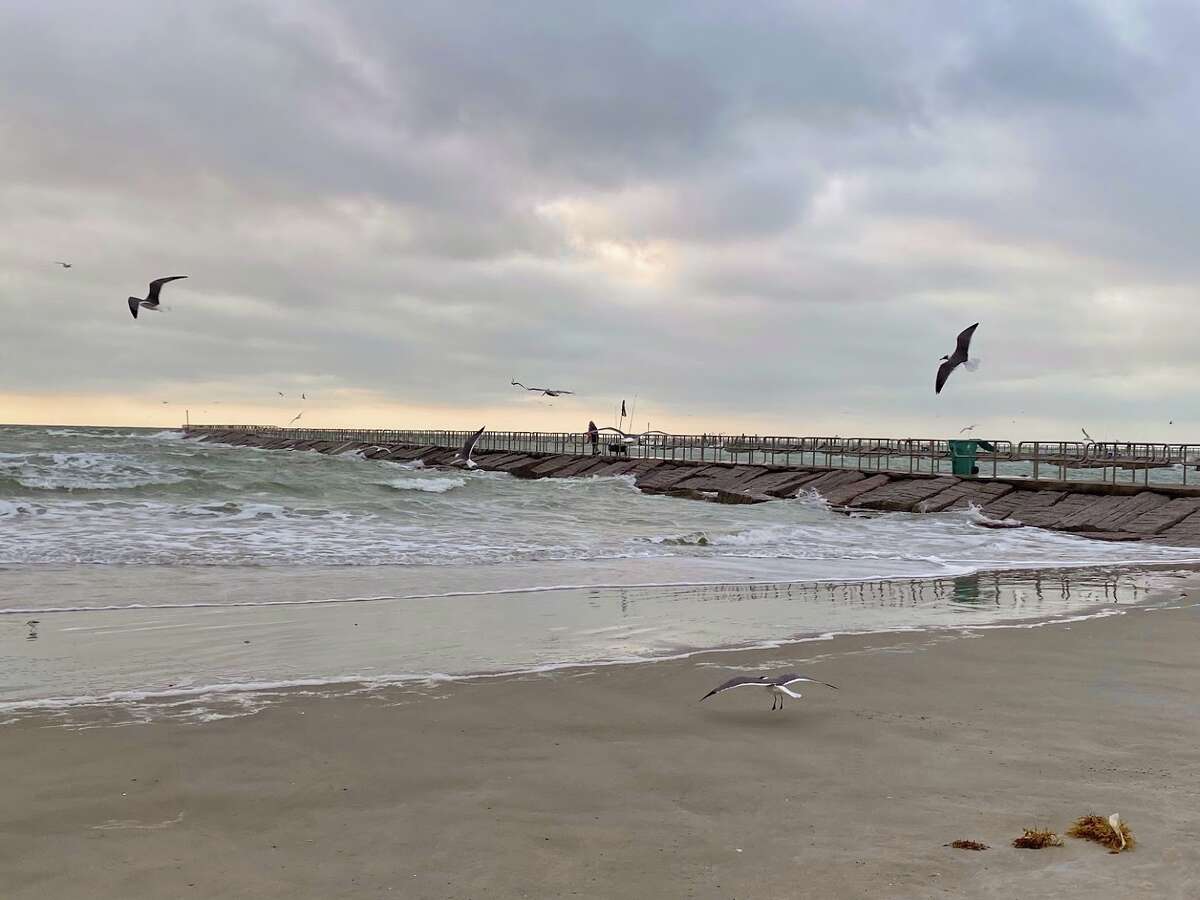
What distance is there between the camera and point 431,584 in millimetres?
12023

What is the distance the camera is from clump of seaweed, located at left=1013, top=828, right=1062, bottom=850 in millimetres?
3750

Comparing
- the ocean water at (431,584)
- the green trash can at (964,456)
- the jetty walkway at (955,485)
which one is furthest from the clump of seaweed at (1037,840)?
the green trash can at (964,456)

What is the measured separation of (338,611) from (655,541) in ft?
29.5

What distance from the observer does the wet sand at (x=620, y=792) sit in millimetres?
3533

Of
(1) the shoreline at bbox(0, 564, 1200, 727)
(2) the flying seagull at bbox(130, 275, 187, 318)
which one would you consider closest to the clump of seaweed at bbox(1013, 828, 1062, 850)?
(1) the shoreline at bbox(0, 564, 1200, 727)

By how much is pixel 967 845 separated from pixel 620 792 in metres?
1.45

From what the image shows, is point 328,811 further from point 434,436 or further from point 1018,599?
point 434,436

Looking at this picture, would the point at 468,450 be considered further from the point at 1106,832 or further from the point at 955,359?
the point at 1106,832

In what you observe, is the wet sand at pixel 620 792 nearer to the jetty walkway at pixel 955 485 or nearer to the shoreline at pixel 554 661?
the shoreline at pixel 554 661

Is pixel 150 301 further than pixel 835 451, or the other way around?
pixel 835 451

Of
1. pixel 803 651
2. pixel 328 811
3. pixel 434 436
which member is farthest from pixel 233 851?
pixel 434 436

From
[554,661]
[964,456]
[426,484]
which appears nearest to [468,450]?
[426,484]

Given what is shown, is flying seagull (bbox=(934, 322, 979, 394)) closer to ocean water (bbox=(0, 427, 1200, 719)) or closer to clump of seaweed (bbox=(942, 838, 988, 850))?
ocean water (bbox=(0, 427, 1200, 719))

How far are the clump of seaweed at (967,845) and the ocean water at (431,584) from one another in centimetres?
384
